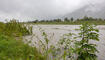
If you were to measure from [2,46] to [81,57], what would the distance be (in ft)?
7.54

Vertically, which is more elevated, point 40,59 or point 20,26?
point 20,26

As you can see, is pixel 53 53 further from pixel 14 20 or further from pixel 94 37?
pixel 14 20

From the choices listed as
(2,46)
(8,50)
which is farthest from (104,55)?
(2,46)

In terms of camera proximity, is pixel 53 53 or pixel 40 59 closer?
pixel 40 59

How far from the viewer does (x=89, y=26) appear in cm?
235

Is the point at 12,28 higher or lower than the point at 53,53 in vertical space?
higher

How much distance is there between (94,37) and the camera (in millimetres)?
2264

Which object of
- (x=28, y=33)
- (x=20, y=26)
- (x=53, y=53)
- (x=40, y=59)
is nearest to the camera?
(x=40, y=59)

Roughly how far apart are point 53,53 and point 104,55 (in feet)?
5.45

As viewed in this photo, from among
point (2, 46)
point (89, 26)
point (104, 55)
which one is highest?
point (89, 26)

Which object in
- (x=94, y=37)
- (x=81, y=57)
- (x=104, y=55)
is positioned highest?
(x=94, y=37)

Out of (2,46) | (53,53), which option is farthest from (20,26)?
(53,53)

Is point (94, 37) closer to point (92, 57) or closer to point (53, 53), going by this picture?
point (92, 57)

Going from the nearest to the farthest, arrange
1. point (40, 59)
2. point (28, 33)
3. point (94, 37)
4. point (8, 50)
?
point (94, 37) → point (40, 59) → point (8, 50) → point (28, 33)
